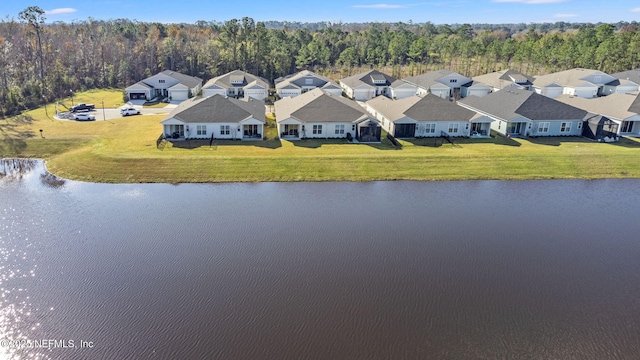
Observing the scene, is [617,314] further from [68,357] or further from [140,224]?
[140,224]

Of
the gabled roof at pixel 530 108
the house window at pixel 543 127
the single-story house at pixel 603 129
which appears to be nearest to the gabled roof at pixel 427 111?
the gabled roof at pixel 530 108

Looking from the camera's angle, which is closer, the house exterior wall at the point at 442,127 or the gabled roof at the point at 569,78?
the house exterior wall at the point at 442,127

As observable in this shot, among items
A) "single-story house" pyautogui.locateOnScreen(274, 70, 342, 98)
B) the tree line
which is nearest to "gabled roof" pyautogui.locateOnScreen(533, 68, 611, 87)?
the tree line

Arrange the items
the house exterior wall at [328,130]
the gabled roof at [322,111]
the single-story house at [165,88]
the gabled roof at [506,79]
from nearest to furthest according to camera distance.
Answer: the house exterior wall at [328,130], the gabled roof at [322,111], the single-story house at [165,88], the gabled roof at [506,79]

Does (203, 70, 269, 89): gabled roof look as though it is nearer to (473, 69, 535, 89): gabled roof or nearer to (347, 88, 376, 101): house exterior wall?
(347, 88, 376, 101): house exterior wall

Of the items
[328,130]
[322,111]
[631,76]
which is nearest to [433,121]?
[328,130]

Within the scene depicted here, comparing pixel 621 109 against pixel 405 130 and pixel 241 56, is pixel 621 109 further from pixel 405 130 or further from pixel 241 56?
pixel 241 56

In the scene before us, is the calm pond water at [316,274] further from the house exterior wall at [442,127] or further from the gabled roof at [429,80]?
the gabled roof at [429,80]
